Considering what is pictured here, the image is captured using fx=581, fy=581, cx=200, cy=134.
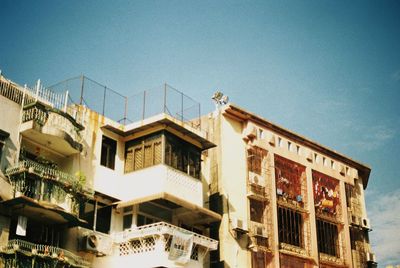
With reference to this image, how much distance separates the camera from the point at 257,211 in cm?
2934

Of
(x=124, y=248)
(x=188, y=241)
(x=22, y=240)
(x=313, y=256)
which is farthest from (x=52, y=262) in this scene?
(x=313, y=256)

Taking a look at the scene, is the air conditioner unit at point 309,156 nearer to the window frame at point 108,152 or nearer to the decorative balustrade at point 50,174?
the window frame at point 108,152

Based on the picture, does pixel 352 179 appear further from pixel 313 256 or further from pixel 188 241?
pixel 188 241

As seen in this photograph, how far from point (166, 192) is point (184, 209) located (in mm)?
2503

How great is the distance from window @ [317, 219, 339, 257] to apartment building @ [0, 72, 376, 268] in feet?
0.20

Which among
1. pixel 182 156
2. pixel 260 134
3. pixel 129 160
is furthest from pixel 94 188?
pixel 260 134

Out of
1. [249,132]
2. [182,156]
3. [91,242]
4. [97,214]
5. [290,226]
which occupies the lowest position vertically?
[91,242]

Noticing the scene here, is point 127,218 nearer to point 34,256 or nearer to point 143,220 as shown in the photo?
point 143,220

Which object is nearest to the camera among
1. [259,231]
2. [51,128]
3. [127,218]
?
[51,128]

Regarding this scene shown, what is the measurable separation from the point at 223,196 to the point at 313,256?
6.52 m

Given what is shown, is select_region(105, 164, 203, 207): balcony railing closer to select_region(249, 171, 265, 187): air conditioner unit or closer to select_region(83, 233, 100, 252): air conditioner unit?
select_region(83, 233, 100, 252): air conditioner unit

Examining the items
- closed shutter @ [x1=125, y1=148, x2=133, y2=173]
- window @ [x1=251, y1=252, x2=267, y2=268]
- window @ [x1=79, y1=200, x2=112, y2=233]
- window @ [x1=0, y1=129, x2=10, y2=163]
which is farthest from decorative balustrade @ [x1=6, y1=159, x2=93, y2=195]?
window @ [x1=251, y1=252, x2=267, y2=268]

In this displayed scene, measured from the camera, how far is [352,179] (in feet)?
118

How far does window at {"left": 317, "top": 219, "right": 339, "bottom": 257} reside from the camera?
32.0 metres
